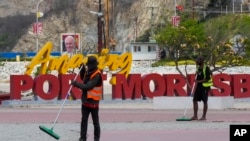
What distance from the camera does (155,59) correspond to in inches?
3802

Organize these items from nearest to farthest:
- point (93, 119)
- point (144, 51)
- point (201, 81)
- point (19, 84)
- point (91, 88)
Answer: point (91, 88), point (93, 119), point (201, 81), point (19, 84), point (144, 51)

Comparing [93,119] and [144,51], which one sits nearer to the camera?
[93,119]

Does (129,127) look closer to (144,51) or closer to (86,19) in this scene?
(144,51)

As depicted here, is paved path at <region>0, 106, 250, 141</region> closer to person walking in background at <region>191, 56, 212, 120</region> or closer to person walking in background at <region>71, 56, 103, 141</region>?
person walking in background at <region>191, 56, 212, 120</region>

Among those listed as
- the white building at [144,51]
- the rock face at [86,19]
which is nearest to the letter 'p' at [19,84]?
→ the white building at [144,51]

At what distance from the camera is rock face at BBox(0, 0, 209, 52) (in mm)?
118375

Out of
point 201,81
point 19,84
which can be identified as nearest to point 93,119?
point 201,81

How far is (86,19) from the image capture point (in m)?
130

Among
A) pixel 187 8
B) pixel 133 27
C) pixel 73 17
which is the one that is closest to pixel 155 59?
pixel 187 8

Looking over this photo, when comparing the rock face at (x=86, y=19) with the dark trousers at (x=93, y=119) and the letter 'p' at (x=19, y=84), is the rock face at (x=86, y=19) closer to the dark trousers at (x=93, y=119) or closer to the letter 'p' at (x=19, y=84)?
the letter 'p' at (x=19, y=84)

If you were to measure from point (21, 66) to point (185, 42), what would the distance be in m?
51.5

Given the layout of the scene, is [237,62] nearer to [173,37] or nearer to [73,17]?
[173,37]

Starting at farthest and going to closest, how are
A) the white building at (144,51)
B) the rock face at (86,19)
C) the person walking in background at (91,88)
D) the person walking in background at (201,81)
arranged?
the rock face at (86,19) → the white building at (144,51) → the person walking in background at (201,81) → the person walking in background at (91,88)

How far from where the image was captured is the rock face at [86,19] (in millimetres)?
118375
